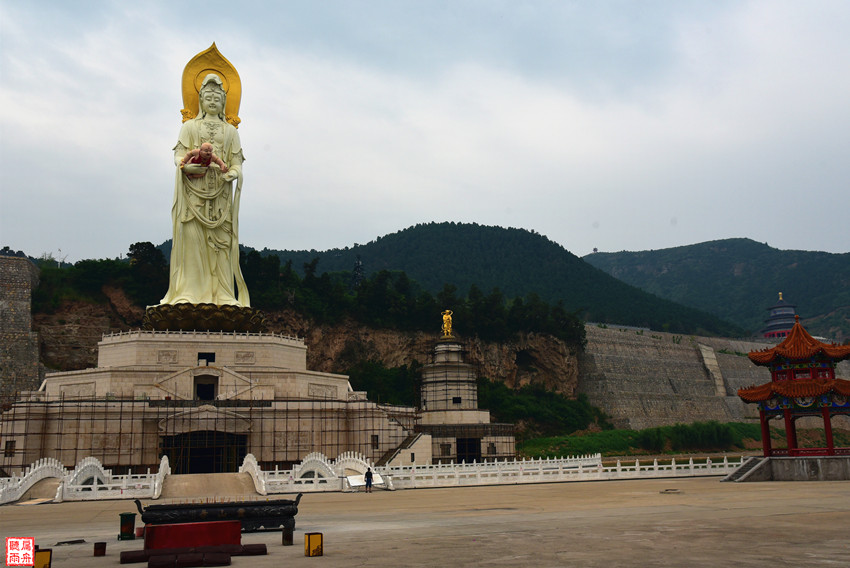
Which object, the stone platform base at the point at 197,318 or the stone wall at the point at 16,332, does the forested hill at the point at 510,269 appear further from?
the stone platform base at the point at 197,318

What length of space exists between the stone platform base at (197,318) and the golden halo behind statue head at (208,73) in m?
10.9

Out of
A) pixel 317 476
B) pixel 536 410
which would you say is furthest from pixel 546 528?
pixel 536 410

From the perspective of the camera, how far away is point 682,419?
217ft

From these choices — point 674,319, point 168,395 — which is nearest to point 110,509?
point 168,395

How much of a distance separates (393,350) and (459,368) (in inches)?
662

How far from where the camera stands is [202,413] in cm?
3216

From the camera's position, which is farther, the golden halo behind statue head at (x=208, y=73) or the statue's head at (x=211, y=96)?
the golden halo behind statue head at (x=208, y=73)

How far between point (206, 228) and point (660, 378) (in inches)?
1770

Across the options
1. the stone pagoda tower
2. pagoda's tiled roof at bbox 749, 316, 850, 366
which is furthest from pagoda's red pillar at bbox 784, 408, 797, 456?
the stone pagoda tower

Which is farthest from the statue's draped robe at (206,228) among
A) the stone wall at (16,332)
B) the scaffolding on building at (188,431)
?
the stone wall at (16,332)

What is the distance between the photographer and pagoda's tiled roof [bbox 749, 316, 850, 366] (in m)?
26.9

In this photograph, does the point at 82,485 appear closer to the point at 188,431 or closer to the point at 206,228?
the point at 188,431

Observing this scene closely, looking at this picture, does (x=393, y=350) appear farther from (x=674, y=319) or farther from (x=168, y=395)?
(x=674, y=319)

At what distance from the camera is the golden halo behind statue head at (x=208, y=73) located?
1650 inches
